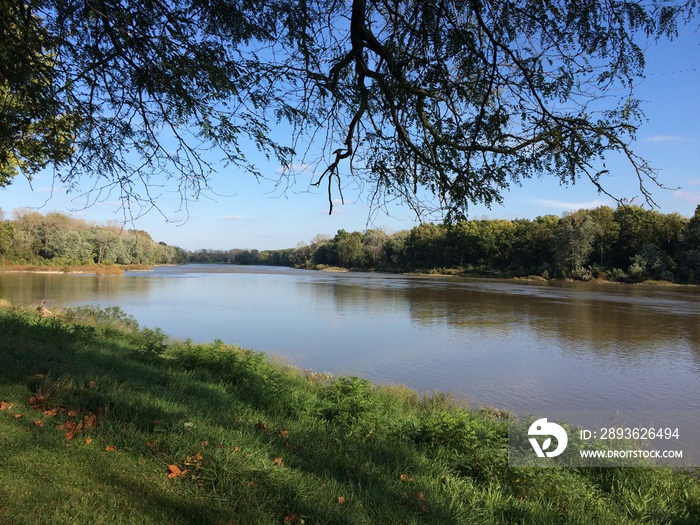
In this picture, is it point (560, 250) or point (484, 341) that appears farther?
point (560, 250)

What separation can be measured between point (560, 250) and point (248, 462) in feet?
179

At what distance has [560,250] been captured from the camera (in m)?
51.6

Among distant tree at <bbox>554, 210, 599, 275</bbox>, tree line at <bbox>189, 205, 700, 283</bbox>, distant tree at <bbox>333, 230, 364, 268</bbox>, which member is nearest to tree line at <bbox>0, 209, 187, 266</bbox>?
distant tree at <bbox>333, 230, 364, 268</bbox>

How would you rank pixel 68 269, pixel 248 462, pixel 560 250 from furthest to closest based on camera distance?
pixel 560 250 < pixel 68 269 < pixel 248 462

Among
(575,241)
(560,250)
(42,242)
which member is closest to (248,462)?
(575,241)

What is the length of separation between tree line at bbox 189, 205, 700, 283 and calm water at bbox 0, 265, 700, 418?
40.7 ft

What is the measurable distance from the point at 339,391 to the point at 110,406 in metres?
2.66

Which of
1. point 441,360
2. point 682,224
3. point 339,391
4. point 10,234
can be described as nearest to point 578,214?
point 682,224

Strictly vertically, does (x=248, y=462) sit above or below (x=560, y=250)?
below

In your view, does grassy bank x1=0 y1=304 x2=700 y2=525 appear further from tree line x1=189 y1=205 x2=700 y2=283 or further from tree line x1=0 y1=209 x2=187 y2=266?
tree line x1=0 y1=209 x2=187 y2=266

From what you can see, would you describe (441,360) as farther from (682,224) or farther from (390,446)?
(682,224)

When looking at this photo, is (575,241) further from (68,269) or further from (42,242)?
(42,242)

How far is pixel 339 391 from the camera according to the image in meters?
5.57

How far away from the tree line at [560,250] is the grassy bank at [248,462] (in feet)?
92.1
